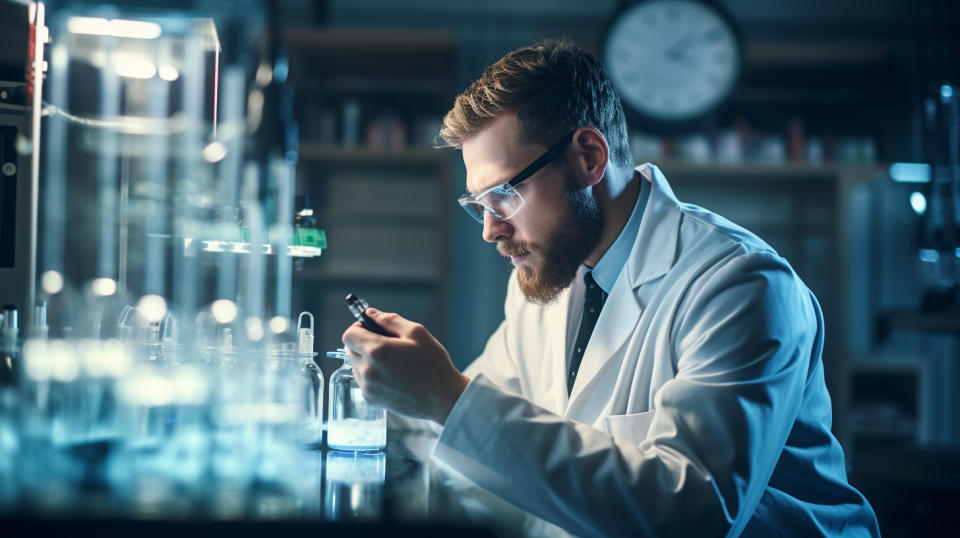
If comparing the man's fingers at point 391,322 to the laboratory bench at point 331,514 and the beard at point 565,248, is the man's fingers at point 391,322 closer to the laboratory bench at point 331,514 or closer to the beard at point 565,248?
the laboratory bench at point 331,514

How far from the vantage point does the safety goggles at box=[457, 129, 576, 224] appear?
4.53 feet

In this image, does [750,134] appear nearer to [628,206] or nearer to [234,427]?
[628,206]

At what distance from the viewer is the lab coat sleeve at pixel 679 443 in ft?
3.07

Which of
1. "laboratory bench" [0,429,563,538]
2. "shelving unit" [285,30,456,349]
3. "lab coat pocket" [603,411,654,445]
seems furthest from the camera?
"shelving unit" [285,30,456,349]

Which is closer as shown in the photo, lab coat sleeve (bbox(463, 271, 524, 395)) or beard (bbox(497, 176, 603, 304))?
beard (bbox(497, 176, 603, 304))

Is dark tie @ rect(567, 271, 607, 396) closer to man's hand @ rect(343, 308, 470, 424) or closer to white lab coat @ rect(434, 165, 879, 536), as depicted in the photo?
white lab coat @ rect(434, 165, 879, 536)

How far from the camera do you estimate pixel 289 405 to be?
115cm

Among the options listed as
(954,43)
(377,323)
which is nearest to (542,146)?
(377,323)

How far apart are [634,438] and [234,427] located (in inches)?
25.7

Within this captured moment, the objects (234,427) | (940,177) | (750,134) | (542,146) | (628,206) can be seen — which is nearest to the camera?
(234,427)

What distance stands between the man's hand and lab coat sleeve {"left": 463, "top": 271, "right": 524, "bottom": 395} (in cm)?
66

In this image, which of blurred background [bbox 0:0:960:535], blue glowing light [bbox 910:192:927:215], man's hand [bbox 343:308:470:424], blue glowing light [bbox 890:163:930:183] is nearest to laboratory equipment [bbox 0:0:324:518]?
man's hand [bbox 343:308:470:424]

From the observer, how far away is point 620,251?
4.92 feet

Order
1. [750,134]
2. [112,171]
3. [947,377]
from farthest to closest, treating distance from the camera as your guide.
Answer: [947,377], [750,134], [112,171]
